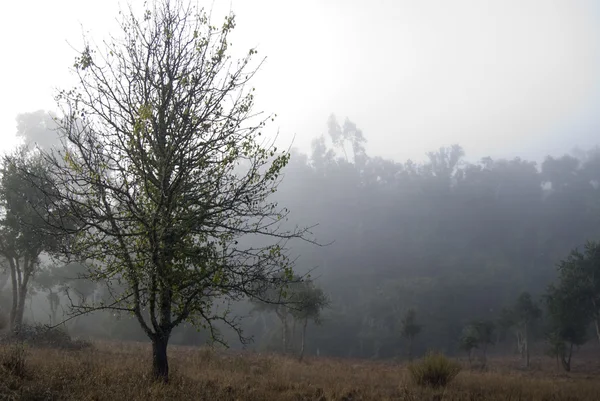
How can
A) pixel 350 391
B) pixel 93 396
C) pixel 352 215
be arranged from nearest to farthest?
1. pixel 93 396
2. pixel 350 391
3. pixel 352 215

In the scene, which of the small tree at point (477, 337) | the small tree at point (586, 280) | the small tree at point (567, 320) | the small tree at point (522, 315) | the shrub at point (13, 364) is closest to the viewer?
the shrub at point (13, 364)

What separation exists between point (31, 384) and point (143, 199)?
3859 mm

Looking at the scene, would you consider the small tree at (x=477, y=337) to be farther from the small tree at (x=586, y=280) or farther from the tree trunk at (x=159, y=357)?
the tree trunk at (x=159, y=357)

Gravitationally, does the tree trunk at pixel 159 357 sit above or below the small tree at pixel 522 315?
above

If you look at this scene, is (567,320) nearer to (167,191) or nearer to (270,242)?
(167,191)

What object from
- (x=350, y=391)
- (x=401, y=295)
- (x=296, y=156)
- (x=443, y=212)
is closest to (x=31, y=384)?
(x=350, y=391)

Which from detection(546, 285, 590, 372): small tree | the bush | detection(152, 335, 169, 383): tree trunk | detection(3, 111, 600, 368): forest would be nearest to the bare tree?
detection(152, 335, 169, 383): tree trunk

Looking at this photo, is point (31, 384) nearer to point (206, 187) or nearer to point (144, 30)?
point (206, 187)

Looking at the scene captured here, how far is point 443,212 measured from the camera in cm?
10056

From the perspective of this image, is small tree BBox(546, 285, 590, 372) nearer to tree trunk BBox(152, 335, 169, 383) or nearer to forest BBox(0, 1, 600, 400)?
forest BBox(0, 1, 600, 400)

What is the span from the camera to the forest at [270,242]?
7602 mm

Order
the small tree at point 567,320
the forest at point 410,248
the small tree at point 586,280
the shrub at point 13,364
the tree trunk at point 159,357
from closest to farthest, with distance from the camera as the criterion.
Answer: the shrub at point 13,364 → the tree trunk at point 159,357 → the small tree at point 586,280 → the small tree at point 567,320 → the forest at point 410,248

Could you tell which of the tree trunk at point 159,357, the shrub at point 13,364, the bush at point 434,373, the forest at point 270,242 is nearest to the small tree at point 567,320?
the forest at point 270,242

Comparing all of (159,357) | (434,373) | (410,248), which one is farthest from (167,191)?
(410,248)
